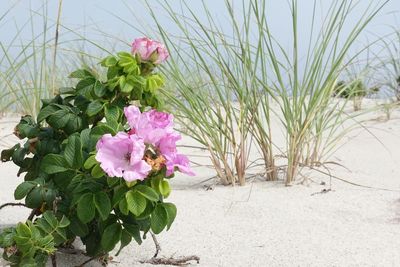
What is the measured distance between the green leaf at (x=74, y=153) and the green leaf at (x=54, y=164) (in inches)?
0.8

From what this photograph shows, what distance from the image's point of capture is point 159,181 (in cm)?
116

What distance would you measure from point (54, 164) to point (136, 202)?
227 millimetres

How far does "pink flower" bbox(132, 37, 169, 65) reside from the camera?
4.52ft

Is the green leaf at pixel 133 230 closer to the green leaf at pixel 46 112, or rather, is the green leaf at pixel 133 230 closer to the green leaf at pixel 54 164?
the green leaf at pixel 54 164

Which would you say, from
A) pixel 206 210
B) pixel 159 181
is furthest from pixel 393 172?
pixel 159 181

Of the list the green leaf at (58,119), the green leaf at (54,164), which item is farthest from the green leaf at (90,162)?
the green leaf at (58,119)

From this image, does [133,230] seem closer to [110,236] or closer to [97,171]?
[110,236]

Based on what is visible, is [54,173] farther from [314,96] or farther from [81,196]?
[314,96]

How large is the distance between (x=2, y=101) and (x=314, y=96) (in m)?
3.02

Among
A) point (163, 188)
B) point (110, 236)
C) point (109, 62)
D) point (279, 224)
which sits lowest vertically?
point (279, 224)

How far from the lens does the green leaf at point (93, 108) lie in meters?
1.33

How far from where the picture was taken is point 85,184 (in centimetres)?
120

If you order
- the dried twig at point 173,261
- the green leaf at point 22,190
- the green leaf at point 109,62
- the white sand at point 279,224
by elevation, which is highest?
the green leaf at point 109,62

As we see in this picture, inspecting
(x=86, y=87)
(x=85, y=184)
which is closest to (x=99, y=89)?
(x=86, y=87)
